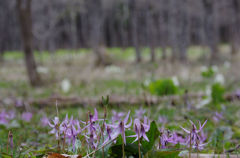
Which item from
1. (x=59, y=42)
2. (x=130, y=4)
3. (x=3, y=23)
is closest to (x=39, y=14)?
(x=3, y=23)

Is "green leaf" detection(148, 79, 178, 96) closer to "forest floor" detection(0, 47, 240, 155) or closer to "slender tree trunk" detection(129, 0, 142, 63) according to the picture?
"forest floor" detection(0, 47, 240, 155)

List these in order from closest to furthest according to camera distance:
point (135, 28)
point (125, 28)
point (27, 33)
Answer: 1. point (27, 33)
2. point (135, 28)
3. point (125, 28)

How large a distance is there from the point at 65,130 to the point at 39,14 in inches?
1367

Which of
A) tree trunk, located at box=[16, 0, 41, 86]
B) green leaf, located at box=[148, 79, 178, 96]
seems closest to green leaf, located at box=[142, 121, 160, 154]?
green leaf, located at box=[148, 79, 178, 96]

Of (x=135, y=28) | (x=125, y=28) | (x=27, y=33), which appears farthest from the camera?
(x=125, y=28)

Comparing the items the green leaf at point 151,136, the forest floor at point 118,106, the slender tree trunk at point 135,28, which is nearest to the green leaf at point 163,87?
the forest floor at point 118,106

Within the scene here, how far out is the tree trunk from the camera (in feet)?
23.8

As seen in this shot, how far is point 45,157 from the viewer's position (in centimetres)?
112

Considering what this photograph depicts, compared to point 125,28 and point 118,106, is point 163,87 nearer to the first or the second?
point 118,106

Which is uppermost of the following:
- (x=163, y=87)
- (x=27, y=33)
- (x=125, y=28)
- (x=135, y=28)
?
(x=125, y=28)

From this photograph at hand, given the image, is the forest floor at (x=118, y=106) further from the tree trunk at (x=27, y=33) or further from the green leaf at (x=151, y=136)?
the tree trunk at (x=27, y=33)

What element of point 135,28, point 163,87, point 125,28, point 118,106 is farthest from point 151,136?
point 125,28

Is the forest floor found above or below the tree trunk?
below

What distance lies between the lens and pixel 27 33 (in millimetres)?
7477
